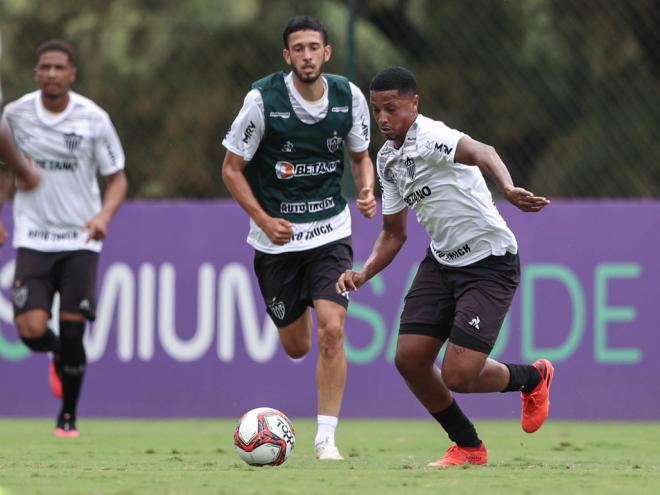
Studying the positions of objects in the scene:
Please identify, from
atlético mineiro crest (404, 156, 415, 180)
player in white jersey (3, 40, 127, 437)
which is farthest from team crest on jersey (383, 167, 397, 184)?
player in white jersey (3, 40, 127, 437)

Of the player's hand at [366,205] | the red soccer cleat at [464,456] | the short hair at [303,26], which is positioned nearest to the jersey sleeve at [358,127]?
the short hair at [303,26]

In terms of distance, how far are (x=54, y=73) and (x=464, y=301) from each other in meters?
4.23

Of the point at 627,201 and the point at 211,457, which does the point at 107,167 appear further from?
the point at 627,201

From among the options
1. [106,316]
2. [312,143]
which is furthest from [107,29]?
[312,143]

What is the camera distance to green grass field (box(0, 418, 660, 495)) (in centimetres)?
675

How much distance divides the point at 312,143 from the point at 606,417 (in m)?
4.71

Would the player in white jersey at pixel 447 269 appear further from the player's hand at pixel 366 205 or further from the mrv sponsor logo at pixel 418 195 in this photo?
the player's hand at pixel 366 205

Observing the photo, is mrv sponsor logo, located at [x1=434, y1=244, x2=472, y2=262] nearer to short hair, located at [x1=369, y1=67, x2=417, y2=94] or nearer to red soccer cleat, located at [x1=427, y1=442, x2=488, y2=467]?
short hair, located at [x1=369, y1=67, x2=417, y2=94]

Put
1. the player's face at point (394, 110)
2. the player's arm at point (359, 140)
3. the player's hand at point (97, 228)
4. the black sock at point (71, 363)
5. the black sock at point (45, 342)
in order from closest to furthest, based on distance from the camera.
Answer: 1. the player's face at point (394, 110)
2. the player's arm at point (359, 140)
3. the player's hand at point (97, 228)
4. the black sock at point (71, 363)
5. the black sock at point (45, 342)

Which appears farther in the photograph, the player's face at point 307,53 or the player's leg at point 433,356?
the player's face at point 307,53

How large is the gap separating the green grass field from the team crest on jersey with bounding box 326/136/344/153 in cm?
189

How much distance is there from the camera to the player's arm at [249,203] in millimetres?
8758

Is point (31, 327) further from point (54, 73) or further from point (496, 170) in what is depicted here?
point (496, 170)

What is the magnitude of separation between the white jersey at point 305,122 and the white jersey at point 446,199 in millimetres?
1058
